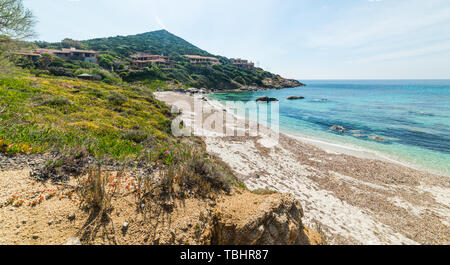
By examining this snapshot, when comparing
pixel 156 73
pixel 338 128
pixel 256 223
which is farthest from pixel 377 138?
pixel 156 73

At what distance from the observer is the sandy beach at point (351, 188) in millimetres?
8328

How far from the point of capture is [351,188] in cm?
1180

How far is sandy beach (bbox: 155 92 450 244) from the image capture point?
833 cm

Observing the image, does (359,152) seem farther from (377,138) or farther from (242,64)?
(242,64)

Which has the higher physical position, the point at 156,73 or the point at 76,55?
the point at 76,55

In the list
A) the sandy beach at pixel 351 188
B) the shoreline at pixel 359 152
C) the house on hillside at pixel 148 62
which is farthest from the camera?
the house on hillside at pixel 148 62

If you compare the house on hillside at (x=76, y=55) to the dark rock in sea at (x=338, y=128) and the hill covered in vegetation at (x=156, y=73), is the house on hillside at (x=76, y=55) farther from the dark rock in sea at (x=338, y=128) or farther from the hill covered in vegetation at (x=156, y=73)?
the dark rock in sea at (x=338, y=128)

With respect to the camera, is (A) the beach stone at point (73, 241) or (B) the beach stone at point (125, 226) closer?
(A) the beach stone at point (73, 241)

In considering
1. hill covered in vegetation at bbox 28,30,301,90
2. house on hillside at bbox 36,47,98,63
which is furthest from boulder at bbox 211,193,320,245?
house on hillside at bbox 36,47,98,63

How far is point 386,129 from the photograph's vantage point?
28203 mm

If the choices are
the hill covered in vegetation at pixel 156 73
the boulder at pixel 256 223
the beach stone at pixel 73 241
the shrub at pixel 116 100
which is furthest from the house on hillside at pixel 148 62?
the boulder at pixel 256 223
